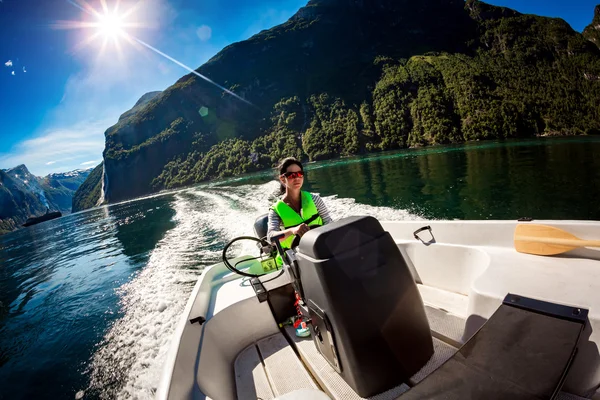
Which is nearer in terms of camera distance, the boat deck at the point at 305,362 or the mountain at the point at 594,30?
the boat deck at the point at 305,362

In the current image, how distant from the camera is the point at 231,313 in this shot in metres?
2.67

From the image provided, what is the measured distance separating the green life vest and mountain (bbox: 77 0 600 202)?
76.5 meters

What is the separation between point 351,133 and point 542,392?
3749 inches

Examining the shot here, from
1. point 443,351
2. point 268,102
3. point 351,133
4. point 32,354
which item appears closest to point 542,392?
point 443,351

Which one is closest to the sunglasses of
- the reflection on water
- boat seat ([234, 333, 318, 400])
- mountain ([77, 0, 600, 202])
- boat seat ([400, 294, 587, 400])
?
boat seat ([234, 333, 318, 400])

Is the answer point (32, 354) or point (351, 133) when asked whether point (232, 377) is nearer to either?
point (32, 354)

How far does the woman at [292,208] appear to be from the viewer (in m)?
2.98

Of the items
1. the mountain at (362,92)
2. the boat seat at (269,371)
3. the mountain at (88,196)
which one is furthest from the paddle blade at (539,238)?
the mountain at (88,196)

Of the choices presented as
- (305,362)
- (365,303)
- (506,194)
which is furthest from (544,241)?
(506,194)

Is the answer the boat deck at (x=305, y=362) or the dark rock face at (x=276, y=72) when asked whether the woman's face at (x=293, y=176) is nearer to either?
the boat deck at (x=305, y=362)

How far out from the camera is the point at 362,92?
116625 mm

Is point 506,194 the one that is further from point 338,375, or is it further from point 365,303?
point 365,303

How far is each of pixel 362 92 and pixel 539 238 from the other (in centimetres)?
12623

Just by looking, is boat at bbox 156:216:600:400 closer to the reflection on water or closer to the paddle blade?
the paddle blade
